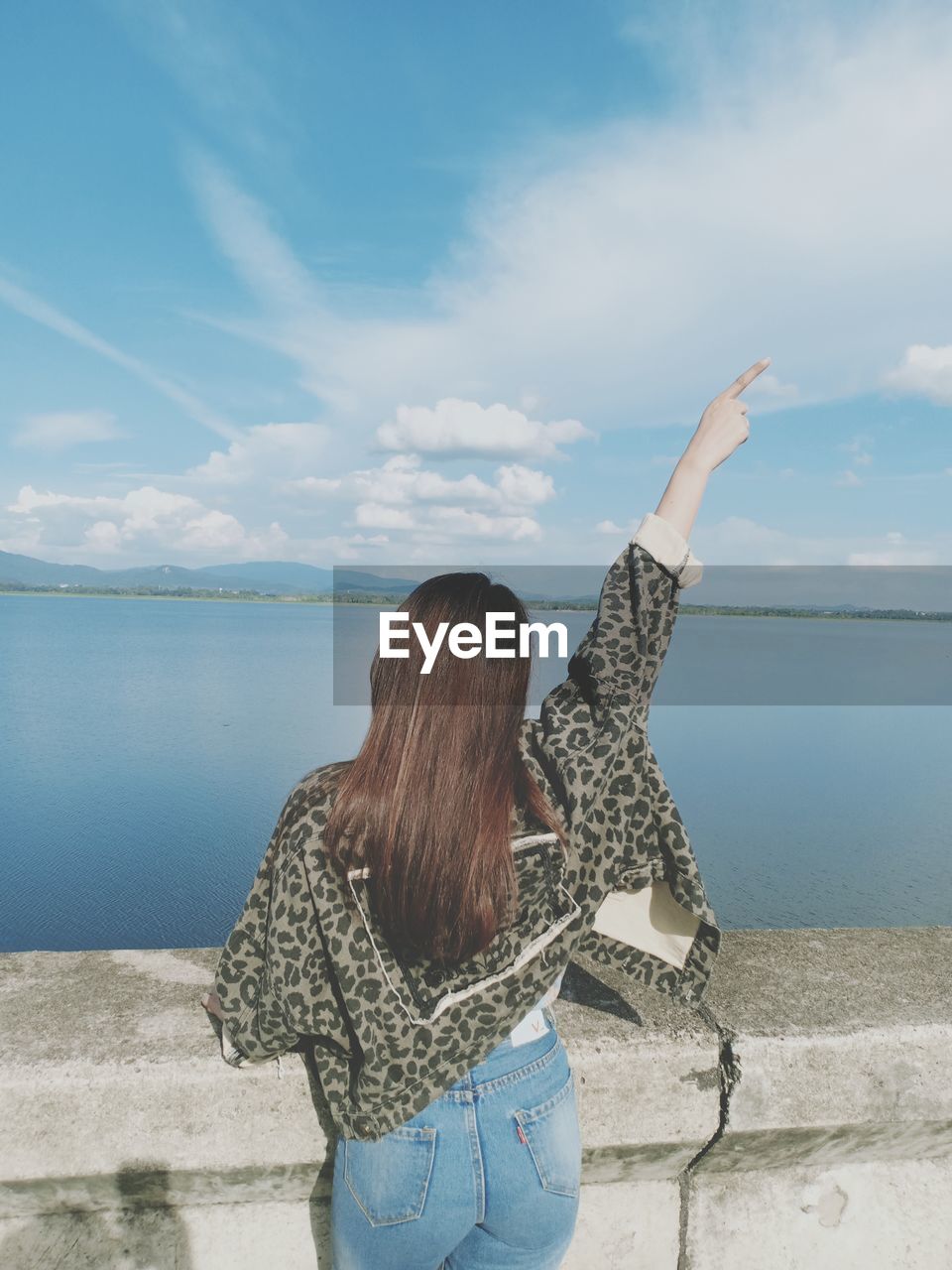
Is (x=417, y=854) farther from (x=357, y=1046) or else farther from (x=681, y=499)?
(x=681, y=499)

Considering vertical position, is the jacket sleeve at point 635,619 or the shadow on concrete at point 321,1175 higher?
the jacket sleeve at point 635,619

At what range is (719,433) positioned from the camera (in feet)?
5.22

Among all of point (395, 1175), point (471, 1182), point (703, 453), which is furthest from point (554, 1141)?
point (703, 453)

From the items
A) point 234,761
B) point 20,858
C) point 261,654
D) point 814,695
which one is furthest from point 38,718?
point 814,695

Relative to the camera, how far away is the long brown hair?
1.21m

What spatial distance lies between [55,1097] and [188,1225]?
0.34 metres

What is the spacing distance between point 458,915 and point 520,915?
137 mm

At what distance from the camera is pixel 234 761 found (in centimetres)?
1800

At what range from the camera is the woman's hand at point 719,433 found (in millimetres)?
1564

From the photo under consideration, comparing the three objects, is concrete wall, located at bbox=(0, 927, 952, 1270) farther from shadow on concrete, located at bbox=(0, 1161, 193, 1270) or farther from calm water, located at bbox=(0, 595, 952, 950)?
calm water, located at bbox=(0, 595, 952, 950)

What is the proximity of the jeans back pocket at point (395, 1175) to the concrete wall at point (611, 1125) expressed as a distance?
203 millimetres

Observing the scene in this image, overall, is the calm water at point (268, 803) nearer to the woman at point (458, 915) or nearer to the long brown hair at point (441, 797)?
the woman at point (458, 915)

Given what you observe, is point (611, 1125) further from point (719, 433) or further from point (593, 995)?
point (719, 433)

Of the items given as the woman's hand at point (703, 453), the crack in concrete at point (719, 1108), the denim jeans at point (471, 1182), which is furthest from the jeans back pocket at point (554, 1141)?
the woman's hand at point (703, 453)
